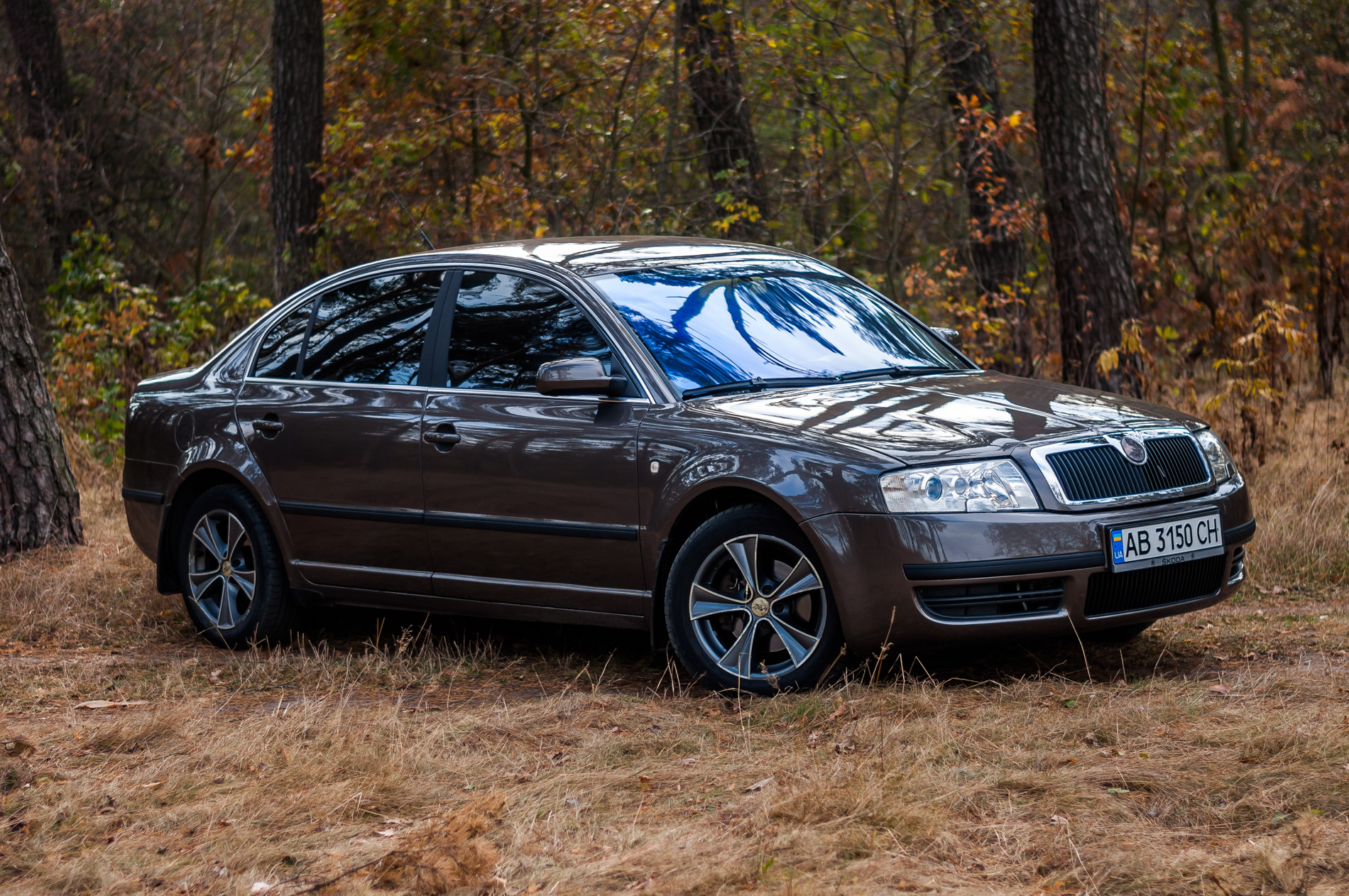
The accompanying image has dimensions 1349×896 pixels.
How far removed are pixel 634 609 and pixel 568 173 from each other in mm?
8073

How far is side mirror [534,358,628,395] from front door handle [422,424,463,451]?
57 cm

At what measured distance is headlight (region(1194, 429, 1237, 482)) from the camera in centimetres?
516

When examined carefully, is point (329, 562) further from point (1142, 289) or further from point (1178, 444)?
point (1142, 289)

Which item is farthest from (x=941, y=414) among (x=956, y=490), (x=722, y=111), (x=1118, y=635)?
(x=722, y=111)

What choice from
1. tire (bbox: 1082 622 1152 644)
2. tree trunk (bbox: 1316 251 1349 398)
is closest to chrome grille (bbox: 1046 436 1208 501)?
tire (bbox: 1082 622 1152 644)

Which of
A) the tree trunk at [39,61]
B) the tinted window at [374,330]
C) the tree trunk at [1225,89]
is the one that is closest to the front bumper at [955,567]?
the tinted window at [374,330]

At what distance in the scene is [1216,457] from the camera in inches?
207

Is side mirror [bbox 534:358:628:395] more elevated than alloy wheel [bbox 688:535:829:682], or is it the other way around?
side mirror [bbox 534:358:628:395]

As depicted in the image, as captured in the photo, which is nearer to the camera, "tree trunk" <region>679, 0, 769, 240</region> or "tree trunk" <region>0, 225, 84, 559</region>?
"tree trunk" <region>0, 225, 84, 559</region>

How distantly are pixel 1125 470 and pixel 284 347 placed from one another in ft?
12.2

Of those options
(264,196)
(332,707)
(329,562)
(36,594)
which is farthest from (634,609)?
(264,196)

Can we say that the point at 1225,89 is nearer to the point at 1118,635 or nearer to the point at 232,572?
the point at 1118,635

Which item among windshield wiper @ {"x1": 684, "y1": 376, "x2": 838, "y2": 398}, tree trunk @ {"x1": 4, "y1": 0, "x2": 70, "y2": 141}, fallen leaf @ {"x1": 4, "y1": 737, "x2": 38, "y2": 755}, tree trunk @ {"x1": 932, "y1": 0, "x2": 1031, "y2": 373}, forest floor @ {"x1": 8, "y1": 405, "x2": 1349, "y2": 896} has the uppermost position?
tree trunk @ {"x1": 4, "y1": 0, "x2": 70, "y2": 141}

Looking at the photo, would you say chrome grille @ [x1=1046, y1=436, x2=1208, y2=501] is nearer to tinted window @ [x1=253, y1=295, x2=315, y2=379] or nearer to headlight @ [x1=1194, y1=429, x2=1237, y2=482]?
headlight @ [x1=1194, y1=429, x2=1237, y2=482]
